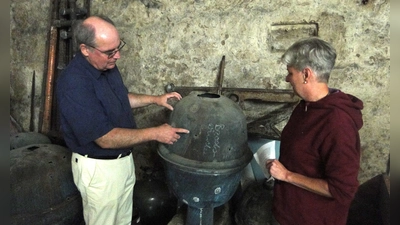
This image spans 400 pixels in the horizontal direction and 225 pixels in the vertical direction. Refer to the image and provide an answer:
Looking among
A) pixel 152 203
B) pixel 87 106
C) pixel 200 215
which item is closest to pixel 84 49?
pixel 87 106

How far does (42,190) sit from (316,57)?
214cm

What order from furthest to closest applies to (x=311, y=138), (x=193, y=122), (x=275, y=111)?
(x=275, y=111) < (x=193, y=122) < (x=311, y=138)

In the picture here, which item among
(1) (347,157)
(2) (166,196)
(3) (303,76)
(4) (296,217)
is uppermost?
(3) (303,76)

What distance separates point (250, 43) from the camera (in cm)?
258

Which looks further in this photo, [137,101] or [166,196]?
[166,196]

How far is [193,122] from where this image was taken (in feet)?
5.52

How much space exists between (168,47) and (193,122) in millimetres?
1400

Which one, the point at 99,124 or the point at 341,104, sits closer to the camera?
the point at 341,104

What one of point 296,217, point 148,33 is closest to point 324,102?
point 296,217

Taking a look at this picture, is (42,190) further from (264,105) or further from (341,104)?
(341,104)

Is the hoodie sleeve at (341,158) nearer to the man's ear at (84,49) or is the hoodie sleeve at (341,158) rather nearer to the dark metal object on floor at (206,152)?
the dark metal object on floor at (206,152)

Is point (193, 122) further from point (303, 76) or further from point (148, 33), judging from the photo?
point (148, 33)

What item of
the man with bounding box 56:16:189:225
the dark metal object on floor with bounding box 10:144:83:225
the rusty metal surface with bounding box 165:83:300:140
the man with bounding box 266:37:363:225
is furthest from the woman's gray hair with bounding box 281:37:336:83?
the dark metal object on floor with bounding box 10:144:83:225

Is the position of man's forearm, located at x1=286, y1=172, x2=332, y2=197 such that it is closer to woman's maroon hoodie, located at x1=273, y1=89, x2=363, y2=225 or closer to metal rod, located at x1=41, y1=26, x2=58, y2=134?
woman's maroon hoodie, located at x1=273, y1=89, x2=363, y2=225
